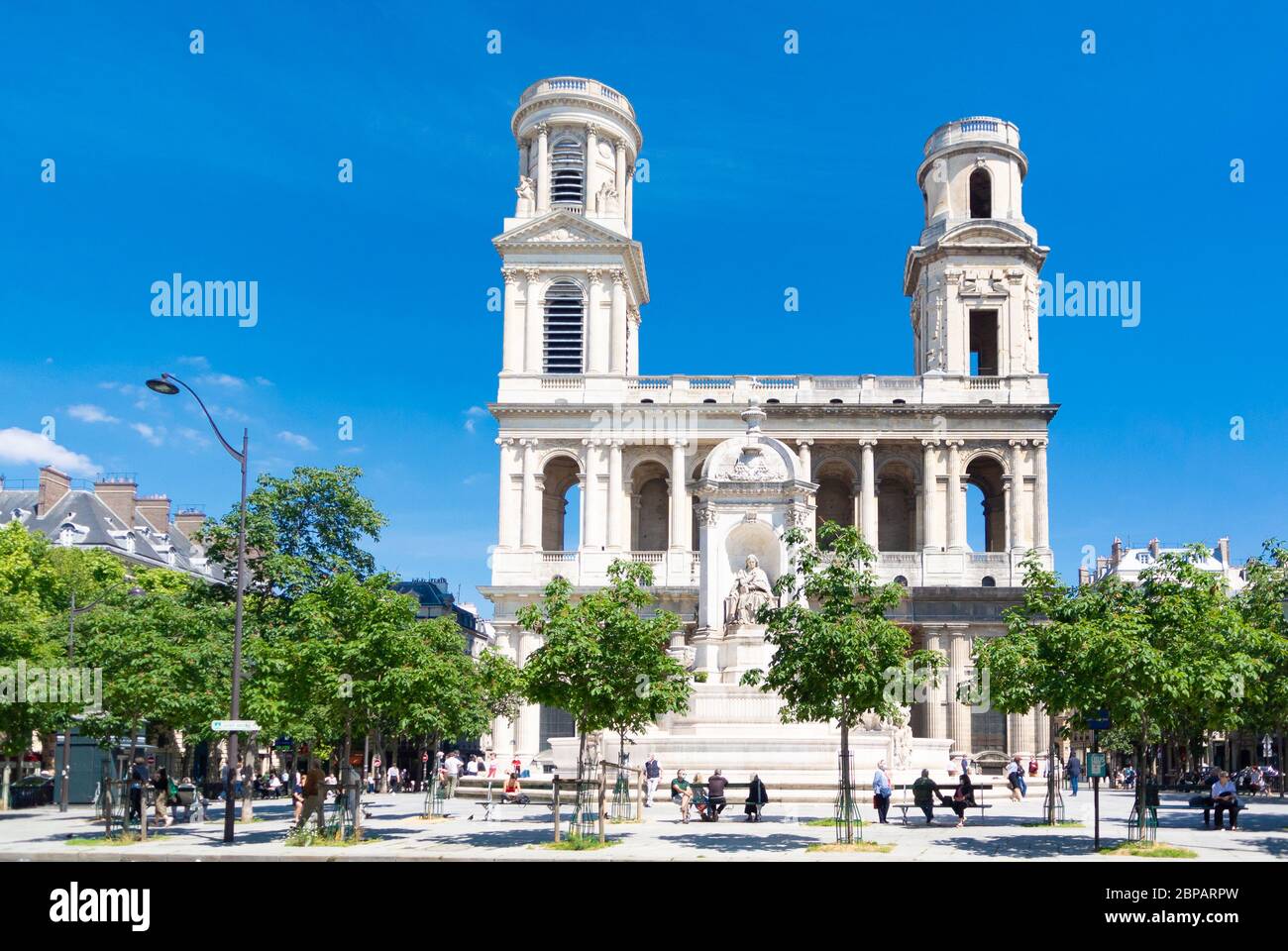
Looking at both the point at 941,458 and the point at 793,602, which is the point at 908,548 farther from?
the point at 793,602

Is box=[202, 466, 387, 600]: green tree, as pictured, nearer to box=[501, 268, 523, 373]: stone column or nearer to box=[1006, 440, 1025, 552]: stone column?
box=[501, 268, 523, 373]: stone column

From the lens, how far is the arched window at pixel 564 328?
73.4 meters

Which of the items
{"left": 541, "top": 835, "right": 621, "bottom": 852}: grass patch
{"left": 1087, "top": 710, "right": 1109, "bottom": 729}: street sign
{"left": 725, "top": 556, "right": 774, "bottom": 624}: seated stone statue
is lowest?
{"left": 541, "top": 835, "right": 621, "bottom": 852}: grass patch

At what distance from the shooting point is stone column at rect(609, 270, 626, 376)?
73312 millimetres

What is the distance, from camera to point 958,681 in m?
66.1

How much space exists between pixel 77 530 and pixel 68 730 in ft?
112

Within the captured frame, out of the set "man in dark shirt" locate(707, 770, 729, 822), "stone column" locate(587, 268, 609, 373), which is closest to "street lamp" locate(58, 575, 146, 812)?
"man in dark shirt" locate(707, 770, 729, 822)

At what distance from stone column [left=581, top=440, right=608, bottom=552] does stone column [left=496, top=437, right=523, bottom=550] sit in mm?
3504

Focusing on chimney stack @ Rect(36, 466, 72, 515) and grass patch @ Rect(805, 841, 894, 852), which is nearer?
grass patch @ Rect(805, 841, 894, 852)

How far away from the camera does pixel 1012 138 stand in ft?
249

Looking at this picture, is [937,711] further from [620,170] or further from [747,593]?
[620,170]
